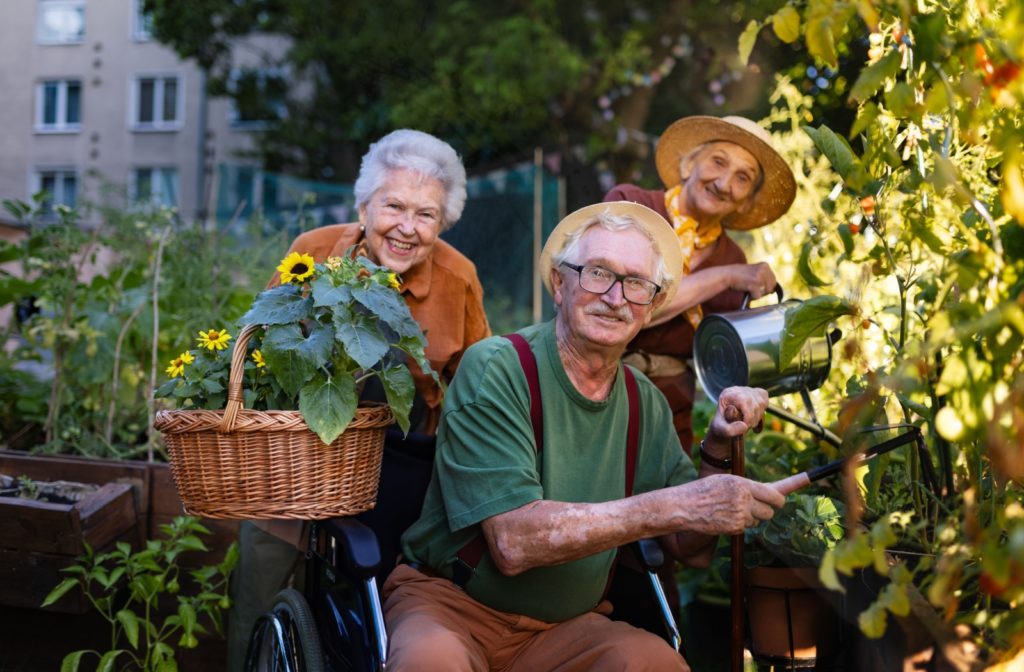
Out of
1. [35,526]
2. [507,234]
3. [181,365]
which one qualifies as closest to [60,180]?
[507,234]

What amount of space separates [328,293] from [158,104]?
27015 mm

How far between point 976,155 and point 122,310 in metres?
3.07

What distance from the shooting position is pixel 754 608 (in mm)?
2520

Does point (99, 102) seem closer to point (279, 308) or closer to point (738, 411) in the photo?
point (279, 308)

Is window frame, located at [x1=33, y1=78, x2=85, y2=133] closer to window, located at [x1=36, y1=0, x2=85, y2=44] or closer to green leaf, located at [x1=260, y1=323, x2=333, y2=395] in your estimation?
window, located at [x1=36, y1=0, x2=85, y2=44]

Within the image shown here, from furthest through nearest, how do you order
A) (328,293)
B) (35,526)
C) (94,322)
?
(94,322) < (35,526) < (328,293)

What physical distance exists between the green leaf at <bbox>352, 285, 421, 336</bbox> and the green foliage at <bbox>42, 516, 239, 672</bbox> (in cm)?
118

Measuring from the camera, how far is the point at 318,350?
2.23 meters

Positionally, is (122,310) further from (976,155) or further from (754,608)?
(976,155)

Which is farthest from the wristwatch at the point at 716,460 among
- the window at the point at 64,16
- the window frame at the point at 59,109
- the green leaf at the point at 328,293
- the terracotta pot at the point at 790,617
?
the window at the point at 64,16

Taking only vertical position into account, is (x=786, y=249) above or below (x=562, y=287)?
above

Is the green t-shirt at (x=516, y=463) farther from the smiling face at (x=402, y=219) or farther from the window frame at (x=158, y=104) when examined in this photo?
the window frame at (x=158, y=104)

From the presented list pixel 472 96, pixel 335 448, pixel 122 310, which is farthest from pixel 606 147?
pixel 335 448

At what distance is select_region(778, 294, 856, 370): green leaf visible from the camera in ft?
6.10
